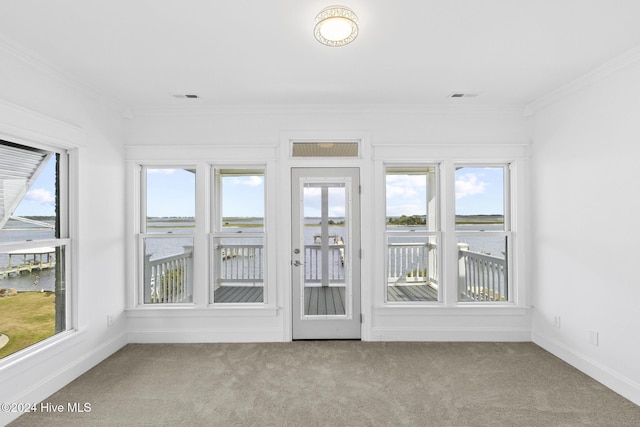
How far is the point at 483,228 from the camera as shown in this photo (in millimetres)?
3820

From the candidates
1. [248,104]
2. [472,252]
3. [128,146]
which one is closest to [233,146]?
[248,104]

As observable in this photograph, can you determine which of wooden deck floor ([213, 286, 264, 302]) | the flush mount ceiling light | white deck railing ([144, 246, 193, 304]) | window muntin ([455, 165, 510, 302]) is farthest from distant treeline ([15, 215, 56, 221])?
window muntin ([455, 165, 510, 302])

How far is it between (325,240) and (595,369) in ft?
8.92

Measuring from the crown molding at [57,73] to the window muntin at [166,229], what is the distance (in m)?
0.76

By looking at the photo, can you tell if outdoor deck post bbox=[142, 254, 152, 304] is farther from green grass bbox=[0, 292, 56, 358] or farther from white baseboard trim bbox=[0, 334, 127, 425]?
green grass bbox=[0, 292, 56, 358]

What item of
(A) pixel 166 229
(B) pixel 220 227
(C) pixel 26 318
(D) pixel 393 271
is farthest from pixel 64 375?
(D) pixel 393 271

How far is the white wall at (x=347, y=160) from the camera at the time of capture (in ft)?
12.1

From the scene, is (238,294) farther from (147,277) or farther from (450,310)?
(450,310)

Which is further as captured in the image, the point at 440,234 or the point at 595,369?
the point at 440,234

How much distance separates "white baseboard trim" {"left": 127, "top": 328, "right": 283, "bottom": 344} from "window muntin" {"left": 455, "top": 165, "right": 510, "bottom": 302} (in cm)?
228

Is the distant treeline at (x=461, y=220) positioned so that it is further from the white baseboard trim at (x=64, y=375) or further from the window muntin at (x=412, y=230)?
the white baseboard trim at (x=64, y=375)

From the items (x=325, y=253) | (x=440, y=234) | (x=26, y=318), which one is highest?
(x=440, y=234)

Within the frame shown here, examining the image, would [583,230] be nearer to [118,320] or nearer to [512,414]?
[512,414]

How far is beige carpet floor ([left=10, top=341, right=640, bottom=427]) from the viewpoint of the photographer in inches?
91.1
